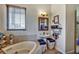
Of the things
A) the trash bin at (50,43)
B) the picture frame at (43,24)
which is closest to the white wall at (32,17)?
the picture frame at (43,24)

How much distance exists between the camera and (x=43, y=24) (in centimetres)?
132

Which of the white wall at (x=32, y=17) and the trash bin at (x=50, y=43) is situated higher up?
the white wall at (x=32, y=17)

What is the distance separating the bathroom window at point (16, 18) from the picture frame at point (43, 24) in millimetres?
177

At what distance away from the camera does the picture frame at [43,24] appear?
130cm

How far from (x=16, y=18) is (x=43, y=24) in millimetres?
317

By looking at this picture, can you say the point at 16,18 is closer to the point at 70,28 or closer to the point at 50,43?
the point at 50,43

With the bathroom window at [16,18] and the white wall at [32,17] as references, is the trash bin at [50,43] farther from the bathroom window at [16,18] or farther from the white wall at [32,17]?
the bathroom window at [16,18]

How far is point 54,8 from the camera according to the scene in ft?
4.15

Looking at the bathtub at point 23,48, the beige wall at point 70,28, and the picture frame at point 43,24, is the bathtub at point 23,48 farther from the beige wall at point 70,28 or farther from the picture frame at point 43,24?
the beige wall at point 70,28

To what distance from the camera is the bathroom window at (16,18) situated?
4.07 ft

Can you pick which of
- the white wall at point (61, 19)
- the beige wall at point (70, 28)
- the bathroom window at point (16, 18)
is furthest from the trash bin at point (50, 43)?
the bathroom window at point (16, 18)

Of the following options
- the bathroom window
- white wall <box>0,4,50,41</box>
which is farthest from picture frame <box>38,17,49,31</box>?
the bathroom window

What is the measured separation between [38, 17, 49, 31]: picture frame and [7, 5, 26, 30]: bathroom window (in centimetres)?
18
